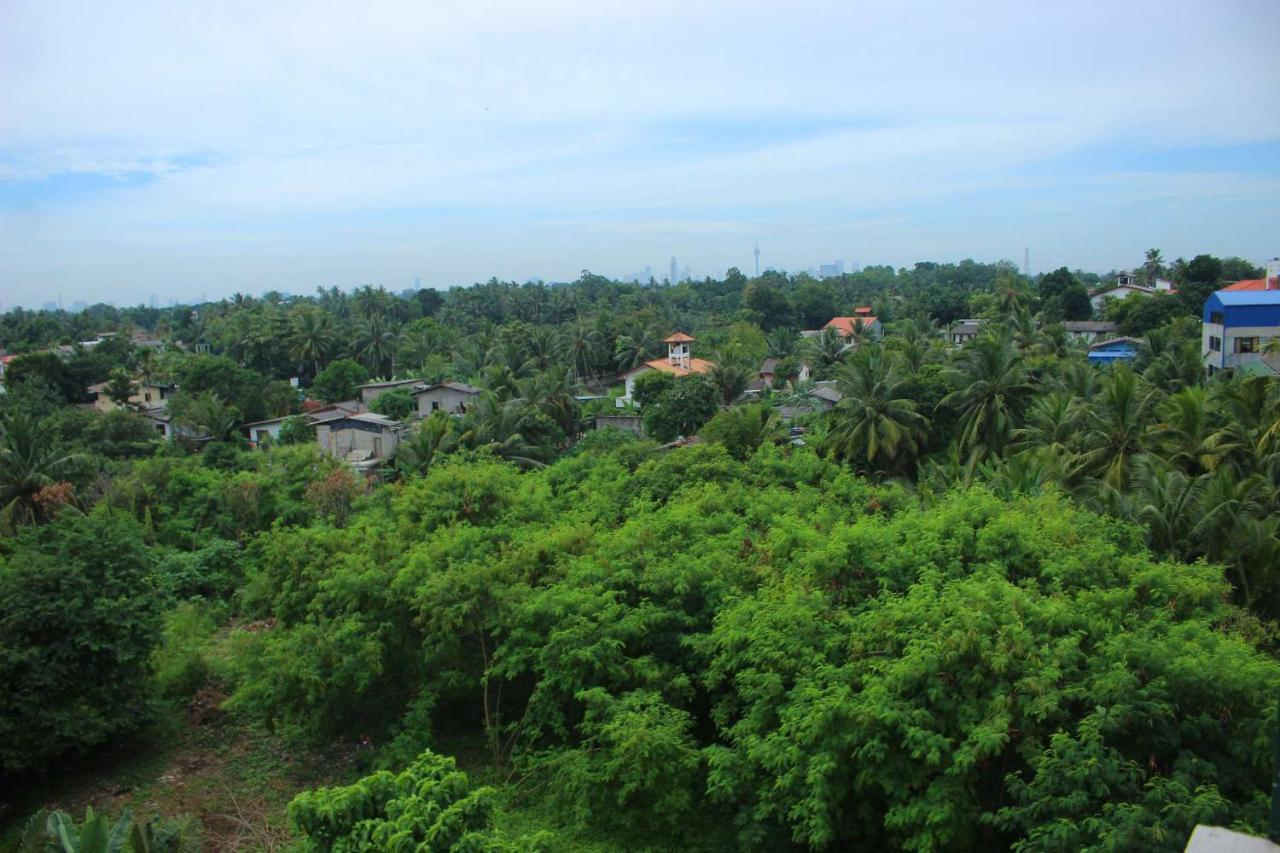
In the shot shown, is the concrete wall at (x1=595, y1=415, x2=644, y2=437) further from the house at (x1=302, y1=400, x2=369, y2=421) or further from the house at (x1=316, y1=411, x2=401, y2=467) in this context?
the house at (x1=302, y1=400, x2=369, y2=421)

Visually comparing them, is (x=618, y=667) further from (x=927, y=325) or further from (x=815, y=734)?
(x=927, y=325)

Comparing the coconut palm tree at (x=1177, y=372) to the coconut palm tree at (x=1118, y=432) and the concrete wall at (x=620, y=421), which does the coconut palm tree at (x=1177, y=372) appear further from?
the concrete wall at (x=620, y=421)

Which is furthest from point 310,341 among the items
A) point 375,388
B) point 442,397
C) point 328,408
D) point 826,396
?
point 826,396

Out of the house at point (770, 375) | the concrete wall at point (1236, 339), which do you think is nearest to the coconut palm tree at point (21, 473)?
the house at point (770, 375)

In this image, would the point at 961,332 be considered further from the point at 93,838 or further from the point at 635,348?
the point at 93,838

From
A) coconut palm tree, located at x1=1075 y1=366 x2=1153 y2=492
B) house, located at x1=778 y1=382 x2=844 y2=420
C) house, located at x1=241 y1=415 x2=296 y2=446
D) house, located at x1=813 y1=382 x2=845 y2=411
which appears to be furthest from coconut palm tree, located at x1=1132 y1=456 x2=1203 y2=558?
house, located at x1=241 y1=415 x2=296 y2=446

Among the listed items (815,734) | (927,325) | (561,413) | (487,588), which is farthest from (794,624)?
(927,325)

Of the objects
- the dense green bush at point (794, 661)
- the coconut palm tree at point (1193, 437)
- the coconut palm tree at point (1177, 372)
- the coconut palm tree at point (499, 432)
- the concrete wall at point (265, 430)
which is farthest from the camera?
the concrete wall at point (265, 430)
